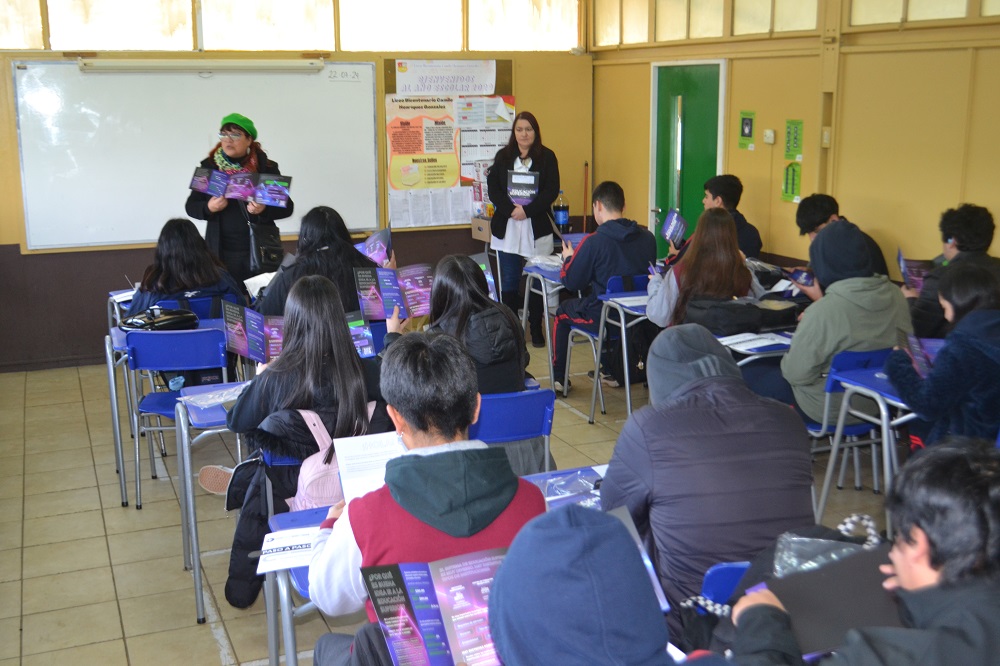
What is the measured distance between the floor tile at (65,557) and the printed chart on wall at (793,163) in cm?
436

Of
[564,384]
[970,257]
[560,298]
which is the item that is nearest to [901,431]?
[970,257]

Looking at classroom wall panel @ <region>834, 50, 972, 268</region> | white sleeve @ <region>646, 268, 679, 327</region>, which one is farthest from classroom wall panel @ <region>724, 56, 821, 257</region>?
white sleeve @ <region>646, 268, 679, 327</region>

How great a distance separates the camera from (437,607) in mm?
1722

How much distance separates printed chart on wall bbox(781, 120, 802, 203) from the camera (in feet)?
19.9

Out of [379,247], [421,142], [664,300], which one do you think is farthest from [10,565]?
[421,142]

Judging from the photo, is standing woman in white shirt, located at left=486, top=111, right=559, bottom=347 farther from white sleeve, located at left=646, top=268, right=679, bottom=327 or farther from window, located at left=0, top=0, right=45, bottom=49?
window, located at left=0, top=0, right=45, bottom=49

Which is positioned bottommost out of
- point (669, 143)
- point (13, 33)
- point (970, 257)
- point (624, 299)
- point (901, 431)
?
point (901, 431)

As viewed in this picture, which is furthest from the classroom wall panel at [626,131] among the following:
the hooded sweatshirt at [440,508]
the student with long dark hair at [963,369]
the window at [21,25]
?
the hooded sweatshirt at [440,508]

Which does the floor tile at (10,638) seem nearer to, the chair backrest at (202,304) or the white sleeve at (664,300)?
the chair backrest at (202,304)

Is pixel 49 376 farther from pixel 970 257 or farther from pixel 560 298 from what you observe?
pixel 970 257

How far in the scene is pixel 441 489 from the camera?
73.6 inches

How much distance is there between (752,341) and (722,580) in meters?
2.64

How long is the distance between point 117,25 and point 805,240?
486 cm

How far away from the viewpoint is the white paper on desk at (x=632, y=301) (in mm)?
5332
